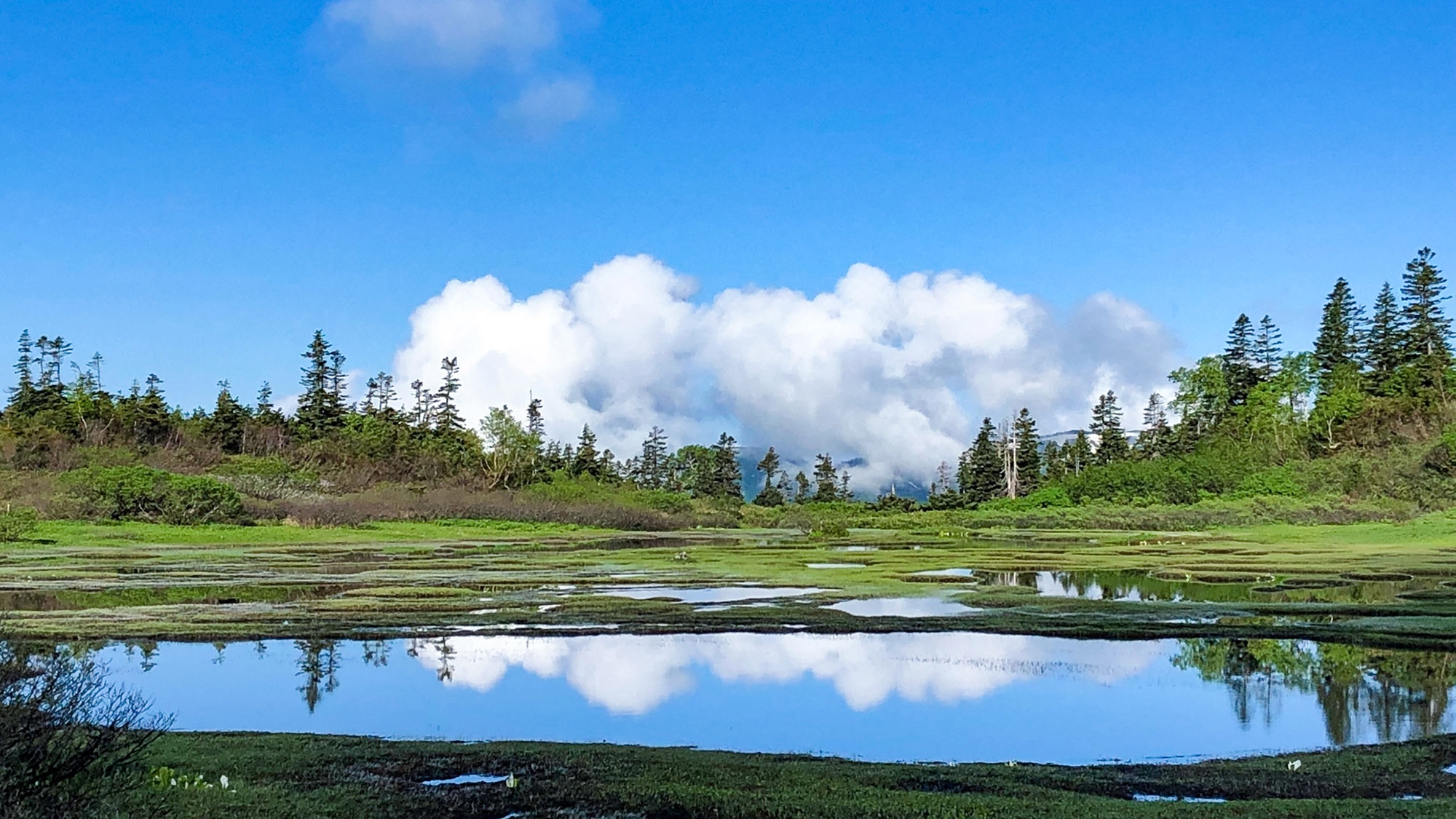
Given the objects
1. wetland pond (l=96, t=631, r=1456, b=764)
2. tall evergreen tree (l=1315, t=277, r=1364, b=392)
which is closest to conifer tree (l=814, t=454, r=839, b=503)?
tall evergreen tree (l=1315, t=277, r=1364, b=392)

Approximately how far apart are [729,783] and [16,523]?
57.6 meters

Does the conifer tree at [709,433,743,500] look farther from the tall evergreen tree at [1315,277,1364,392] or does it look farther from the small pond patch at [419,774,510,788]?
the small pond patch at [419,774,510,788]

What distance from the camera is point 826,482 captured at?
145 metres

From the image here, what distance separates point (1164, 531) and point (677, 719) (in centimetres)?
7150

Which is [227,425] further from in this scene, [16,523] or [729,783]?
[729,783]

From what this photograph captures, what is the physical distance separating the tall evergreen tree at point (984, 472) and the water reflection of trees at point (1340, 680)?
359 feet

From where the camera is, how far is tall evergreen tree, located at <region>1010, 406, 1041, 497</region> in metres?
133

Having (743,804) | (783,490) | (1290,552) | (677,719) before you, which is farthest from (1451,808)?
(783,490)

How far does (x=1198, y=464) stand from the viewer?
98.7 metres

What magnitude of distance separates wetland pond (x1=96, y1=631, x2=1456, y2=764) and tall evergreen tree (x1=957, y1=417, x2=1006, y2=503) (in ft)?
363

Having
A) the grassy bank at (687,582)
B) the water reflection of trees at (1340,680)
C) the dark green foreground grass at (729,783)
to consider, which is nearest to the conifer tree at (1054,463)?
the grassy bank at (687,582)

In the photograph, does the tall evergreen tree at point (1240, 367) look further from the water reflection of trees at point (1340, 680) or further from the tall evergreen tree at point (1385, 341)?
the water reflection of trees at point (1340, 680)

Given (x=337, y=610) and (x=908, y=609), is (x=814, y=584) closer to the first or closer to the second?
(x=908, y=609)

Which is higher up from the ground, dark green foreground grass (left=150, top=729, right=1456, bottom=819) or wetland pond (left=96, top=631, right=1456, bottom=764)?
dark green foreground grass (left=150, top=729, right=1456, bottom=819)
